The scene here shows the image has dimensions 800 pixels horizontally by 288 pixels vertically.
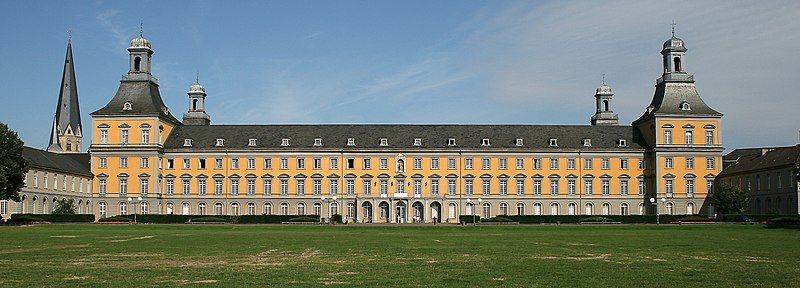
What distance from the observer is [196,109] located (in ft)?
357

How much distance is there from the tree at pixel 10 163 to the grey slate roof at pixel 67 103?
6716 cm

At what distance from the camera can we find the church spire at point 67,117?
13125 centimetres

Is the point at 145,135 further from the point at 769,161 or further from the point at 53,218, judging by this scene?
the point at 769,161

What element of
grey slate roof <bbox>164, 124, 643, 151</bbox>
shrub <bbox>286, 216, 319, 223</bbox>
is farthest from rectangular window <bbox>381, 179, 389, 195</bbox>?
shrub <bbox>286, 216, 319, 223</bbox>

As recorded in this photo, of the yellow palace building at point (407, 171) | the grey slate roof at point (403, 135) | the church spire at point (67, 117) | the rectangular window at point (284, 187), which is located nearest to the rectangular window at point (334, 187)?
the yellow palace building at point (407, 171)

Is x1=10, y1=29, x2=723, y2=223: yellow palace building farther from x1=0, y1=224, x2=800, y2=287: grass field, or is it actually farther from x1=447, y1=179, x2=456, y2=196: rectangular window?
x1=0, y1=224, x2=800, y2=287: grass field

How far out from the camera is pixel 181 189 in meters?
95.6

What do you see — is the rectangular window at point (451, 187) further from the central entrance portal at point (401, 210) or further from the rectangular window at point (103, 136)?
the rectangular window at point (103, 136)

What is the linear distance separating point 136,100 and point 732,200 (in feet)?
199

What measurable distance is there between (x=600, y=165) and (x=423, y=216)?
1983 cm

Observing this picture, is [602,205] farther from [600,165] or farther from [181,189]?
[181,189]

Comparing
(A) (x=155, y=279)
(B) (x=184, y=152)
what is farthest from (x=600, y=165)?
(A) (x=155, y=279)

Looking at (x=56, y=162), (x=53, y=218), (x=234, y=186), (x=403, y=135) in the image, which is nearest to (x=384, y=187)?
(x=403, y=135)

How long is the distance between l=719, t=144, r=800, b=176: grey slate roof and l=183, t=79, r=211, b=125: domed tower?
196 feet
